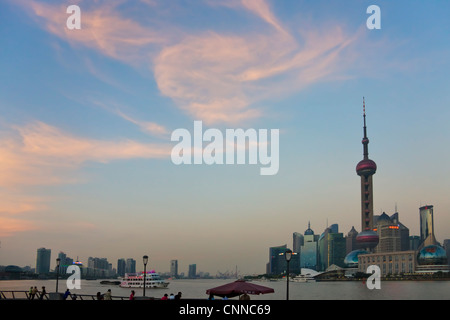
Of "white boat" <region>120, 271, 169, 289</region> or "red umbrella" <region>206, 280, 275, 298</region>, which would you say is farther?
"white boat" <region>120, 271, 169, 289</region>

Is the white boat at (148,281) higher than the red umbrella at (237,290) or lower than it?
lower

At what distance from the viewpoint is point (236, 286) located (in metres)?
25.3

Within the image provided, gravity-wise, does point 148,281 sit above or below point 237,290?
below

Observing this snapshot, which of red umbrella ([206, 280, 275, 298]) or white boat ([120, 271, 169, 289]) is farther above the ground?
red umbrella ([206, 280, 275, 298])

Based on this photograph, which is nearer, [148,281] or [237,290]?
[237,290]

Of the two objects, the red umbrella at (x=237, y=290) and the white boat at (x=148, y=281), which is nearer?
the red umbrella at (x=237, y=290)
